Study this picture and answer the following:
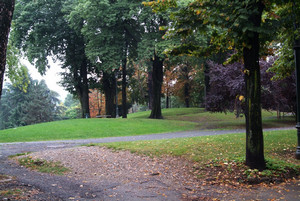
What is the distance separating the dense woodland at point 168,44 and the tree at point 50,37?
97 mm

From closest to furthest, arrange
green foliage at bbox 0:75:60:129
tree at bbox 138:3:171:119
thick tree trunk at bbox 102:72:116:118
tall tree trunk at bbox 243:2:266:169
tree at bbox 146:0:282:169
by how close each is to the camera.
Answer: tree at bbox 146:0:282:169
tall tree trunk at bbox 243:2:266:169
tree at bbox 138:3:171:119
thick tree trunk at bbox 102:72:116:118
green foliage at bbox 0:75:60:129

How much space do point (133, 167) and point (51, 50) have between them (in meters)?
26.1

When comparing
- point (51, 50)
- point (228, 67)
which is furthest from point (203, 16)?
point (51, 50)

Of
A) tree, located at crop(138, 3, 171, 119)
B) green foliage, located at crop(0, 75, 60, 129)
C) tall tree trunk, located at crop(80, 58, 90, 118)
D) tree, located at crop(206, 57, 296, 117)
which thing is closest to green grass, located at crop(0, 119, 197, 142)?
tree, located at crop(206, 57, 296, 117)

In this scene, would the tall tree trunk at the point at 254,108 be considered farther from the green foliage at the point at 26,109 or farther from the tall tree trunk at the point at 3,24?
the green foliage at the point at 26,109

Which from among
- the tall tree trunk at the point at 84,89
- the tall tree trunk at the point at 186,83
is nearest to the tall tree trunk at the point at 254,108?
the tall tree trunk at the point at 84,89

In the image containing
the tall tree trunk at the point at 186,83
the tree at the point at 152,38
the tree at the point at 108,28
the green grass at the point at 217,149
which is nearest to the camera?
the green grass at the point at 217,149

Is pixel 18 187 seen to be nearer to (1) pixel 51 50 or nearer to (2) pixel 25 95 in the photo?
(1) pixel 51 50

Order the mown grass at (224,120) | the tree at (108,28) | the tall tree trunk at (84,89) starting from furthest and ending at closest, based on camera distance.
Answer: the tall tree trunk at (84,89) → the tree at (108,28) → the mown grass at (224,120)

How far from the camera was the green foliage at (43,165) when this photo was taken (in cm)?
792

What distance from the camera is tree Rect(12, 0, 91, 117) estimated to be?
90.9 ft

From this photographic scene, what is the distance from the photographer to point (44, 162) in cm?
876

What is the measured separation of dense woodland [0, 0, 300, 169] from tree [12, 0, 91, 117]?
0.10 metres

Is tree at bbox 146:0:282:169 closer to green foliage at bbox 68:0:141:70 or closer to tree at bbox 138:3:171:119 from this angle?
tree at bbox 138:3:171:119
